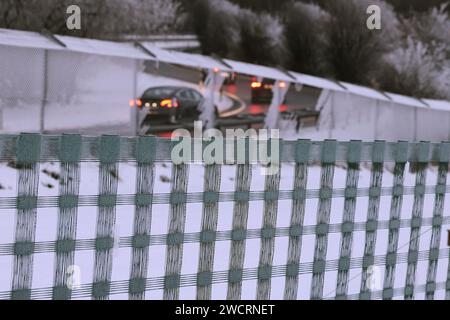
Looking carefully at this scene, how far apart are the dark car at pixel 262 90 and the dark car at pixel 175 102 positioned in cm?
72

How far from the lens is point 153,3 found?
934cm

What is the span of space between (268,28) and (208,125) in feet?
6.15

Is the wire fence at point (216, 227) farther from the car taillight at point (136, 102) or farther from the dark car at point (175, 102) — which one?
the dark car at point (175, 102)

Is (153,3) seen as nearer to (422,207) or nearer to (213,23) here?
(213,23)

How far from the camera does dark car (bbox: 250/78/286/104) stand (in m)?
9.38

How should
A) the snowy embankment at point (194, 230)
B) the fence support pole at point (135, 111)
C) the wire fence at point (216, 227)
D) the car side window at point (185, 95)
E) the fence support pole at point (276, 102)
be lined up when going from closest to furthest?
the wire fence at point (216, 227), the snowy embankment at point (194, 230), the fence support pole at point (135, 111), the car side window at point (185, 95), the fence support pole at point (276, 102)

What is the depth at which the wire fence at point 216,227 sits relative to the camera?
1537 mm

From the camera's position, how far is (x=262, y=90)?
9.42 metres

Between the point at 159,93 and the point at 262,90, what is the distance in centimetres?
144

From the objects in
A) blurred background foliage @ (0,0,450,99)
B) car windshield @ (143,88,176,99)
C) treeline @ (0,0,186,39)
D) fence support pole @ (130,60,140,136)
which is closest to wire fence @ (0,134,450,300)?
fence support pole @ (130,60,140,136)

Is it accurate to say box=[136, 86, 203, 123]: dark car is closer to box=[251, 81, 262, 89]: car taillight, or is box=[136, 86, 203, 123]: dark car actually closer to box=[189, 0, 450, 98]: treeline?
box=[251, 81, 262, 89]: car taillight

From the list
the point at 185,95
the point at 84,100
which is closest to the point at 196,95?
the point at 185,95

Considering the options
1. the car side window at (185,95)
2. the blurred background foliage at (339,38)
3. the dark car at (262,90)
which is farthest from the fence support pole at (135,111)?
the dark car at (262,90)

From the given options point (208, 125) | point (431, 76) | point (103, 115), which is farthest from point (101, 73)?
point (431, 76)
